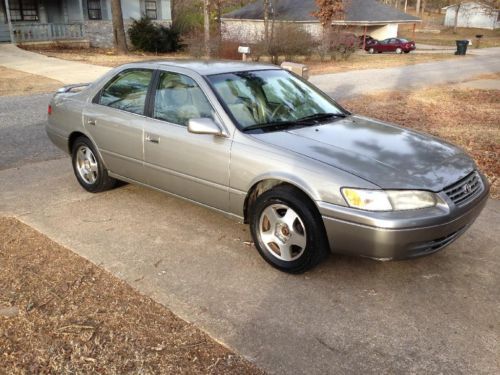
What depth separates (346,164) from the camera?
3.66 meters

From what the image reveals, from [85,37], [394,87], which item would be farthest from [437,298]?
[85,37]

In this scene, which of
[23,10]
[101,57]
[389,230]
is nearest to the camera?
[389,230]

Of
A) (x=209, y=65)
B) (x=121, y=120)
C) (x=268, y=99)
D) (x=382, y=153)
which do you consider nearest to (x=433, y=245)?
(x=382, y=153)

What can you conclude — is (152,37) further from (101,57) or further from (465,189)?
(465,189)

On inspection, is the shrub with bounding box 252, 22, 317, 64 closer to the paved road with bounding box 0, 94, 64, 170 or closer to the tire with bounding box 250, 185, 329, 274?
the paved road with bounding box 0, 94, 64, 170

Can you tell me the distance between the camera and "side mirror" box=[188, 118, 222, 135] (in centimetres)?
411

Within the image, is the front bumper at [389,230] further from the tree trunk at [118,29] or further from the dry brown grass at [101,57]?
the tree trunk at [118,29]

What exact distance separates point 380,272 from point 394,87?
530 inches

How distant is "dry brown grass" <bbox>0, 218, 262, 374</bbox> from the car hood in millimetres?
1558

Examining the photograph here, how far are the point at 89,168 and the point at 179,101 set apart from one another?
5.39ft

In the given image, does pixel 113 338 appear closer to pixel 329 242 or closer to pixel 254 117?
pixel 329 242

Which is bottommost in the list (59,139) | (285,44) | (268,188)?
(285,44)

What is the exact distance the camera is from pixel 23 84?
1497cm

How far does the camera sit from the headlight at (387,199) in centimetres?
344
